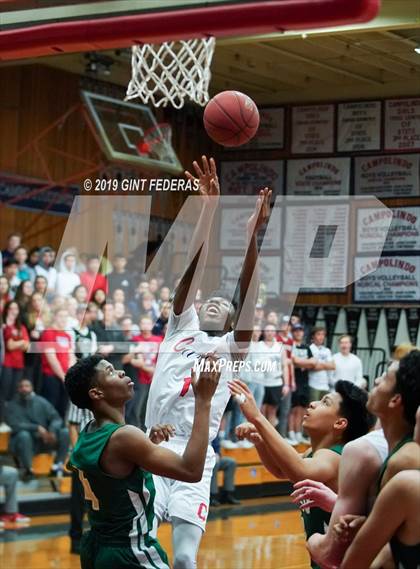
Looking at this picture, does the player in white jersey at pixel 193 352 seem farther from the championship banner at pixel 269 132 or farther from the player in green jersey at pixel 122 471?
the championship banner at pixel 269 132

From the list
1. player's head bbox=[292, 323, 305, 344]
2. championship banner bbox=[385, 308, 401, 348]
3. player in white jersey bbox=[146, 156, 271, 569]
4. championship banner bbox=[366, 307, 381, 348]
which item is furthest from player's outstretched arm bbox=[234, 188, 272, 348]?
championship banner bbox=[366, 307, 381, 348]

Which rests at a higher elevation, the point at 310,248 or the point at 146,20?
the point at 146,20

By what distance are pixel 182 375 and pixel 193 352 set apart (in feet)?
0.54

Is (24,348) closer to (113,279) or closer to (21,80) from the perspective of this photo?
(113,279)

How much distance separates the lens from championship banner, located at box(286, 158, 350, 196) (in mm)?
12180

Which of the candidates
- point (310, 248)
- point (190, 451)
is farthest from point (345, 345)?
point (190, 451)

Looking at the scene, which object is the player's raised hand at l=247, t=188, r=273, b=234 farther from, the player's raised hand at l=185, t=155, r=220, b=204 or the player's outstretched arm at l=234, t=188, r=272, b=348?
the player's raised hand at l=185, t=155, r=220, b=204

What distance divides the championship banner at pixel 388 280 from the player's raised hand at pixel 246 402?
5194 mm

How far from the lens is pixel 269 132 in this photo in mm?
8688

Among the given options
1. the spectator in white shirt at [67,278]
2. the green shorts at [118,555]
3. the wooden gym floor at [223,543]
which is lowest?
the wooden gym floor at [223,543]

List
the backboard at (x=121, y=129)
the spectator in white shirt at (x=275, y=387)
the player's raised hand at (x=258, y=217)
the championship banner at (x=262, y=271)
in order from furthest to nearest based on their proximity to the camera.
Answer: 1. the backboard at (x=121, y=129)
2. the spectator in white shirt at (x=275, y=387)
3. the championship banner at (x=262, y=271)
4. the player's raised hand at (x=258, y=217)

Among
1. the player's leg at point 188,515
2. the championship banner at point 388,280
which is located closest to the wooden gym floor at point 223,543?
the championship banner at point 388,280

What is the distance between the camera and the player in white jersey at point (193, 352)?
5910 mm

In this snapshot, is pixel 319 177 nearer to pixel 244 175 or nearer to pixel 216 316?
pixel 244 175
